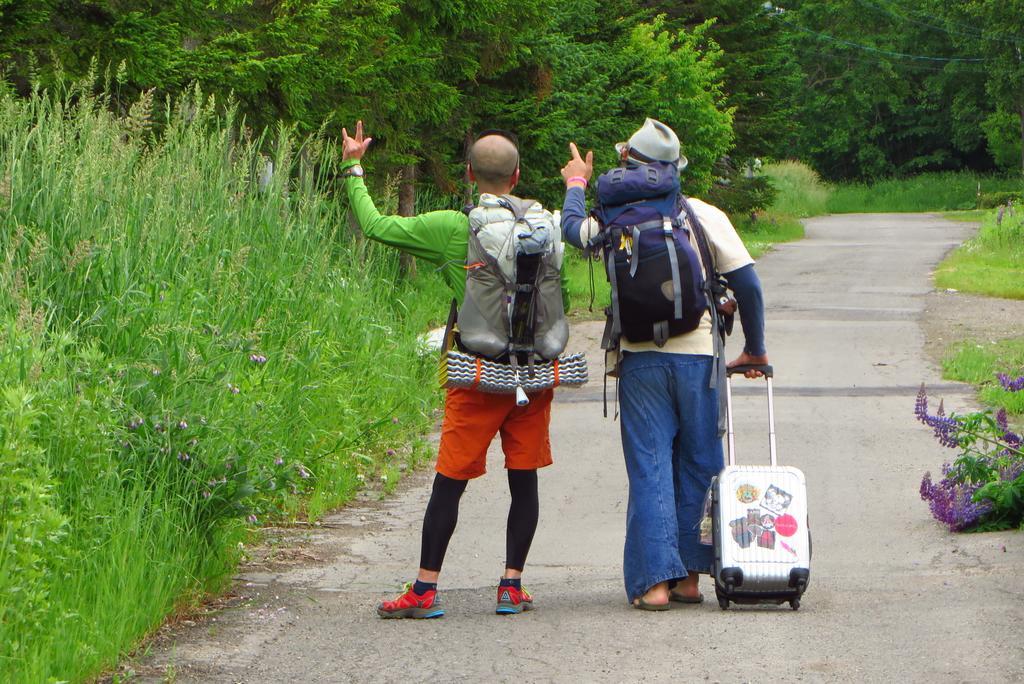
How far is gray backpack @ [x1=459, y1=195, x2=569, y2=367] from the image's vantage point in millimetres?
5465

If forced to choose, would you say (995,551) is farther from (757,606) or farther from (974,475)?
(757,606)

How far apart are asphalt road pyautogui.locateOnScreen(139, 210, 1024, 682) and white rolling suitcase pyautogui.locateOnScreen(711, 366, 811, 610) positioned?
0.37ft

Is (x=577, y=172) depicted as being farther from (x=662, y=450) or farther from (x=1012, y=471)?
(x=1012, y=471)

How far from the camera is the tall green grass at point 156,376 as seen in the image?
190 inches

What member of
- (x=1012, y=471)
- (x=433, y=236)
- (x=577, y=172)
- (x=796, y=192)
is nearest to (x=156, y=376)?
(x=433, y=236)

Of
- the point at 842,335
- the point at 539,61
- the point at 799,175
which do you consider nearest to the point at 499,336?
the point at 842,335

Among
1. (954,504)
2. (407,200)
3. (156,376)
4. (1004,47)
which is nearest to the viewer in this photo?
(156,376)

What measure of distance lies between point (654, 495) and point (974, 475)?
2.41m

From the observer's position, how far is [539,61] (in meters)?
16.6

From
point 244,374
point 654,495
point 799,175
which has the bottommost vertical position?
point 654,495

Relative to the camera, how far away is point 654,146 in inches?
223

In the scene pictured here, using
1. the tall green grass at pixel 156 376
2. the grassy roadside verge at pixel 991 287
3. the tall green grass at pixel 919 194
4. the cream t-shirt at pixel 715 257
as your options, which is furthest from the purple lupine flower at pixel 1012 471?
the tall green grass at pixel 919 194

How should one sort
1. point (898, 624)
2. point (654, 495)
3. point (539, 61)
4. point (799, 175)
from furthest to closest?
point (799, 175)
point (539, 61)
point (654, 495)
point (898, 624)

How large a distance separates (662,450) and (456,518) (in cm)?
80
